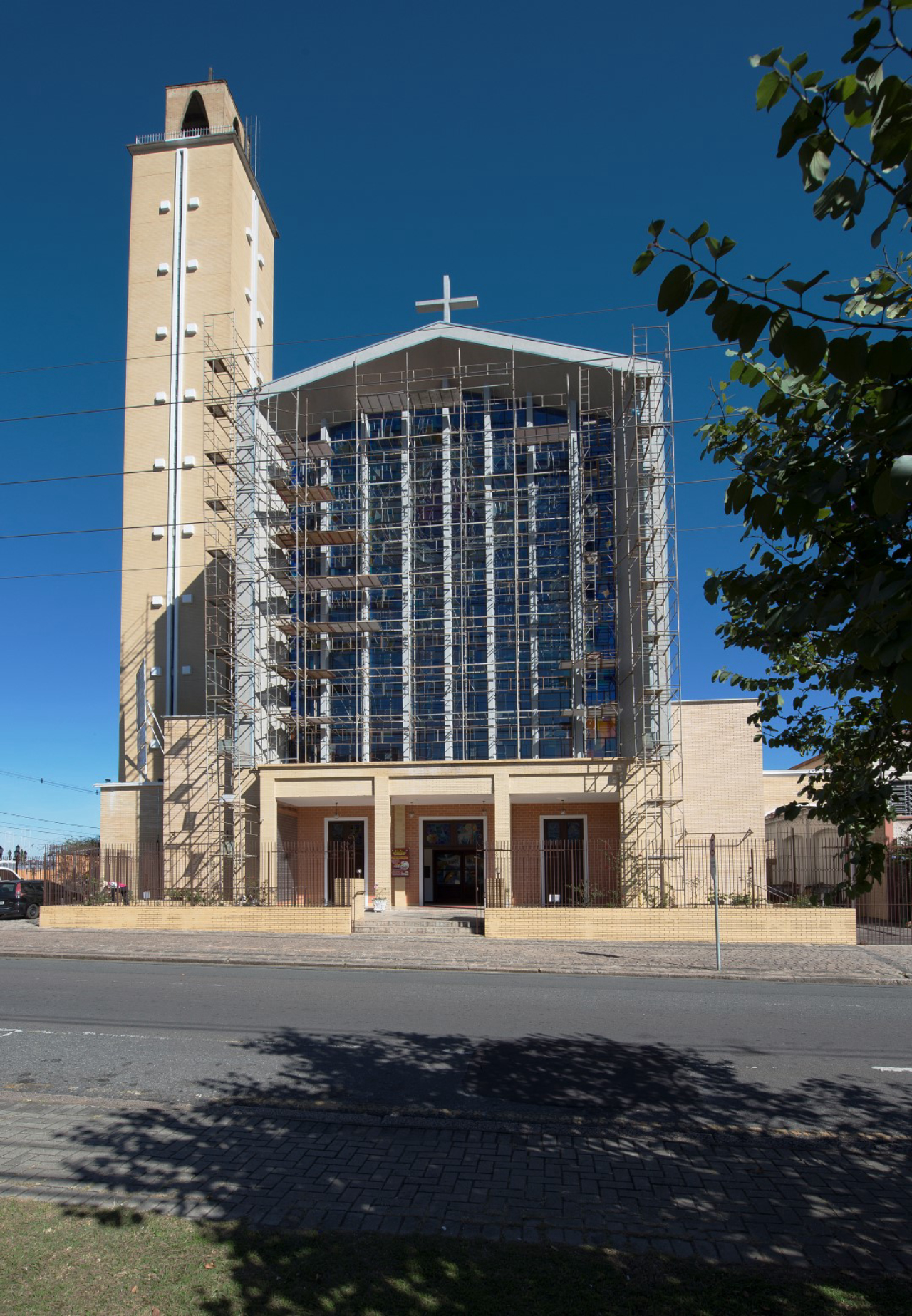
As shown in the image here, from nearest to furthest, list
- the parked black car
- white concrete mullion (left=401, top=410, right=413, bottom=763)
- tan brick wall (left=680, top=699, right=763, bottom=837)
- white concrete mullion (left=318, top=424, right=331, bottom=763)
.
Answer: tan brick wall (left=680, top=699, right=763, bottom=837) → the parked black car → white concrete mullion (left=401, top=410, right=413, bottom=763) → white concrete mullion (left=318, top=424, right=331, bottom=763)

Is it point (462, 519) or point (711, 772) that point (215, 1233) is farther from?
point (462, 519)

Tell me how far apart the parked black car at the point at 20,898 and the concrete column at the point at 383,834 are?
12.8 meters

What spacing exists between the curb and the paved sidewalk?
3 centimetres

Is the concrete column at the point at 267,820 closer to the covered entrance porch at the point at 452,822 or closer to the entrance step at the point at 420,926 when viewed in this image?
the covered entrance porch at the point at 452,822

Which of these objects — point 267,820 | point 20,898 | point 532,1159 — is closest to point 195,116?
point 267,820

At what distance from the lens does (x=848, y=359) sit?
2789mm

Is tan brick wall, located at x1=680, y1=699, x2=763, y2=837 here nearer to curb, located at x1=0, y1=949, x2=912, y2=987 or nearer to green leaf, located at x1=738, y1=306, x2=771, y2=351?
curb, located at x1=0, y1=949, x2=912, y2=987

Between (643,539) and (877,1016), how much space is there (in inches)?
853

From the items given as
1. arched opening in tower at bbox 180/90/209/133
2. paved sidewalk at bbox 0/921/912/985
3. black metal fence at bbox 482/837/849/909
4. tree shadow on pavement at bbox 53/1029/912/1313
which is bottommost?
paved sidewalk at bbox 0/921/912/985

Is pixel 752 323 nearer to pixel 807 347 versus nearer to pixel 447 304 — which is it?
pixel 807 347

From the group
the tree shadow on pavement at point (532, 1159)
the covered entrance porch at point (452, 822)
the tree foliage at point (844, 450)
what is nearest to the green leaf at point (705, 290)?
the tree foliage at point (844, 450)

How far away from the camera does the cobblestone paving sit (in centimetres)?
563

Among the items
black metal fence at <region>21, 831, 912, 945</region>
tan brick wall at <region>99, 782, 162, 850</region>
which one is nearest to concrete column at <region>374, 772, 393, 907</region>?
black metal fence at <region>21, 831, 912, 945</region>

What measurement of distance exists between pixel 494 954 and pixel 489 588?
1882 centimetres
